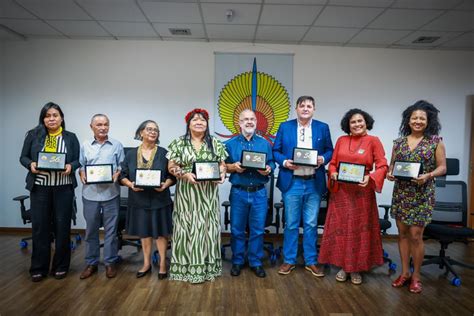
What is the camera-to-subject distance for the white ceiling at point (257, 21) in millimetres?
3273

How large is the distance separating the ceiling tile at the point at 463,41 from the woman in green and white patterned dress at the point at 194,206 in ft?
12.2

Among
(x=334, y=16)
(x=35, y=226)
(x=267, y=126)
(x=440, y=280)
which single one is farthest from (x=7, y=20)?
(x=440, y=280)

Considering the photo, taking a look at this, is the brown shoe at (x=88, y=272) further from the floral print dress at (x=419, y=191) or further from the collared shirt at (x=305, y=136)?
the floral print dress at (x=419, y=191)

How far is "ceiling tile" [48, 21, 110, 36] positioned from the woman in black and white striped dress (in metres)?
1.60

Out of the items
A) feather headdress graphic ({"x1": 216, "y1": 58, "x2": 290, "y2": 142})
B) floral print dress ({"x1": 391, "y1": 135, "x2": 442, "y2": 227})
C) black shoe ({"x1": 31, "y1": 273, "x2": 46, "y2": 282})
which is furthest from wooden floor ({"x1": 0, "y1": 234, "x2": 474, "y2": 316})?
feather headdress graphic ({"x1": 216, "y1": 58, "x2": 290, "y2": 142})

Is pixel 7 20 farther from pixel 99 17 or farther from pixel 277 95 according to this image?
pixel 277 95

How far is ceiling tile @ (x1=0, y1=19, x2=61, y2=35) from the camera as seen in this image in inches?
150

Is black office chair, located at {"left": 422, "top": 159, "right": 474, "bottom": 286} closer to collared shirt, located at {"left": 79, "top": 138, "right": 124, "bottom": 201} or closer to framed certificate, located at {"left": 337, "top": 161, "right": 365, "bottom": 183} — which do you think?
framed certificate, located at {"left": 337, "top": 161, "right": 365, "bottom": 183}

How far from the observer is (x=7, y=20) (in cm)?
378

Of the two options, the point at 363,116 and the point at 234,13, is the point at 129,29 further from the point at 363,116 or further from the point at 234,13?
the point at 363,116

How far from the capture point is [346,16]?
11.5ft

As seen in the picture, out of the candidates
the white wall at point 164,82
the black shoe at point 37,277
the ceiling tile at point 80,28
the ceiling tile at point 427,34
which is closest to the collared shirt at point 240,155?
the white wall at point 164,82

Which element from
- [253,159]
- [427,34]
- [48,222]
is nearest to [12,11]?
[48,222]

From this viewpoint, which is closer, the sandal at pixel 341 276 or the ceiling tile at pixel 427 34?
the sandal at pixel 341 276
